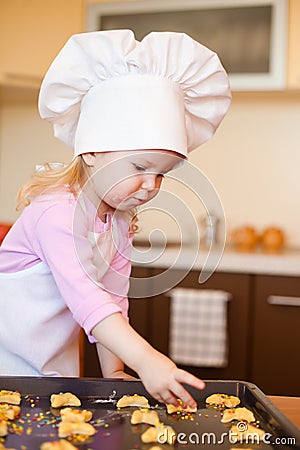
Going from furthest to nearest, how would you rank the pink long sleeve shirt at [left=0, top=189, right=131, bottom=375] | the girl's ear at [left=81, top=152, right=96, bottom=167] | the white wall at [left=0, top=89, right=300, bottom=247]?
the white wall at [left=0, top=89, right=300, bottom=247], the girl's ear at [left=81, top=152, right=96, bottom=167], the pink long sleeve shirt at [left=0, top=189, right=131, bottom=375]

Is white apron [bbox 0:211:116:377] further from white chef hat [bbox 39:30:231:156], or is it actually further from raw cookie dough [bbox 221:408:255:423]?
raw cookie dough [bbox 221:408:255:423]

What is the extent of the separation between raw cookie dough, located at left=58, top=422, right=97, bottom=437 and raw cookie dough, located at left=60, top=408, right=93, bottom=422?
0.04ft

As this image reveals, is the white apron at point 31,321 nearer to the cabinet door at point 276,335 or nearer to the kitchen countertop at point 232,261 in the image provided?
the kitchen countertop at point 232,261

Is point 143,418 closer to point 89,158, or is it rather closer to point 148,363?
point 148,363

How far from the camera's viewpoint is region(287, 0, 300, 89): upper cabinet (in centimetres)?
267

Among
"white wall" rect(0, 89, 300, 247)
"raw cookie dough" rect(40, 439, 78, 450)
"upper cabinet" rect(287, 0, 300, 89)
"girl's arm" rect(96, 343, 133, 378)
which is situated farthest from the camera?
"white wall" rect(0, 89, 300, 247)

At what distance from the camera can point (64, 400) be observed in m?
0.93

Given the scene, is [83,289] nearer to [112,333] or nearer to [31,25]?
[112,333]

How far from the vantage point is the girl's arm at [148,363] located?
2.80ft

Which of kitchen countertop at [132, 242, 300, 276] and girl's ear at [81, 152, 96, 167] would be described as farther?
kitchen countertop at [132, 242, 300, 276]

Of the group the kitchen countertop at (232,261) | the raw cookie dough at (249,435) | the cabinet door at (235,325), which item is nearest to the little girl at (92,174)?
the raw cookie dough at (249,435)

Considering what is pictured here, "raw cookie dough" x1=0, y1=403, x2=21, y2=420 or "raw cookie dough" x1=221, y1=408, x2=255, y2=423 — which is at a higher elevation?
"raw cookie dough" x1=0, y1=403, x2=21, y2=420

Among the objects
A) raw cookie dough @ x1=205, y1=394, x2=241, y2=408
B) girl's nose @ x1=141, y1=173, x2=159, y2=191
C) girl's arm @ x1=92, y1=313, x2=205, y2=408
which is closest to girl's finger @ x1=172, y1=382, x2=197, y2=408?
girl's arm @ x1=92, y1=313, x2=205, y2=408

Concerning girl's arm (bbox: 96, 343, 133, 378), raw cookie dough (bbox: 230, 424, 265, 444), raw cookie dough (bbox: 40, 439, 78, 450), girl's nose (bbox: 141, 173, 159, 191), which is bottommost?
girl's arm (bbox: 96, 343, 133, 378)
